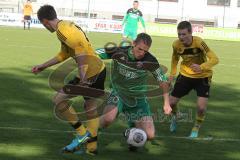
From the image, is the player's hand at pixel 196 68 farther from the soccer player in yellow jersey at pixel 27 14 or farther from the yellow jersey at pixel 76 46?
the soccer player in yellow jersey at pixel 27 14

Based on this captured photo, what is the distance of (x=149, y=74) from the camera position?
784 cm

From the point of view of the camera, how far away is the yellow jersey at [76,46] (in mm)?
6836

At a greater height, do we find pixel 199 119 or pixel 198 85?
pixel 198 85

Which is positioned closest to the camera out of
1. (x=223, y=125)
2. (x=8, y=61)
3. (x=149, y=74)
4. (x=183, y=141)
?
(x=149, y=74)

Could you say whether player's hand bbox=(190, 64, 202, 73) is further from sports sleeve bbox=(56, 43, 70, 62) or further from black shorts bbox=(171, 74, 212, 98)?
sports sleeve bbox=(56, 43, 70, 62)

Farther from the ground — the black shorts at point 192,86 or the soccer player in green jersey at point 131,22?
the soccer player in green jersey at point 131,22

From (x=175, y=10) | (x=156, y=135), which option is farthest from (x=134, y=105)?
(x=175, y=10)

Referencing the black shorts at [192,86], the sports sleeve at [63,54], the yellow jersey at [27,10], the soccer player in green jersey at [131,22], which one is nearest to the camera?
the sports sleeve at [63,54]

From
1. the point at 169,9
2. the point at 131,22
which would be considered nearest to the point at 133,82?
the point at 131,22

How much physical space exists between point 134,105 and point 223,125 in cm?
260

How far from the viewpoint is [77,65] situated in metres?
7.33

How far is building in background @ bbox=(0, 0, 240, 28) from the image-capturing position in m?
57.0

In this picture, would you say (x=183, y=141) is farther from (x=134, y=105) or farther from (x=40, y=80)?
(x=40, y=80)

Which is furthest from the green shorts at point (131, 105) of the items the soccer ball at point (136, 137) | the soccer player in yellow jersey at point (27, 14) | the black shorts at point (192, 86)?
the soccer player in yellow jersey at point (27, 14)
